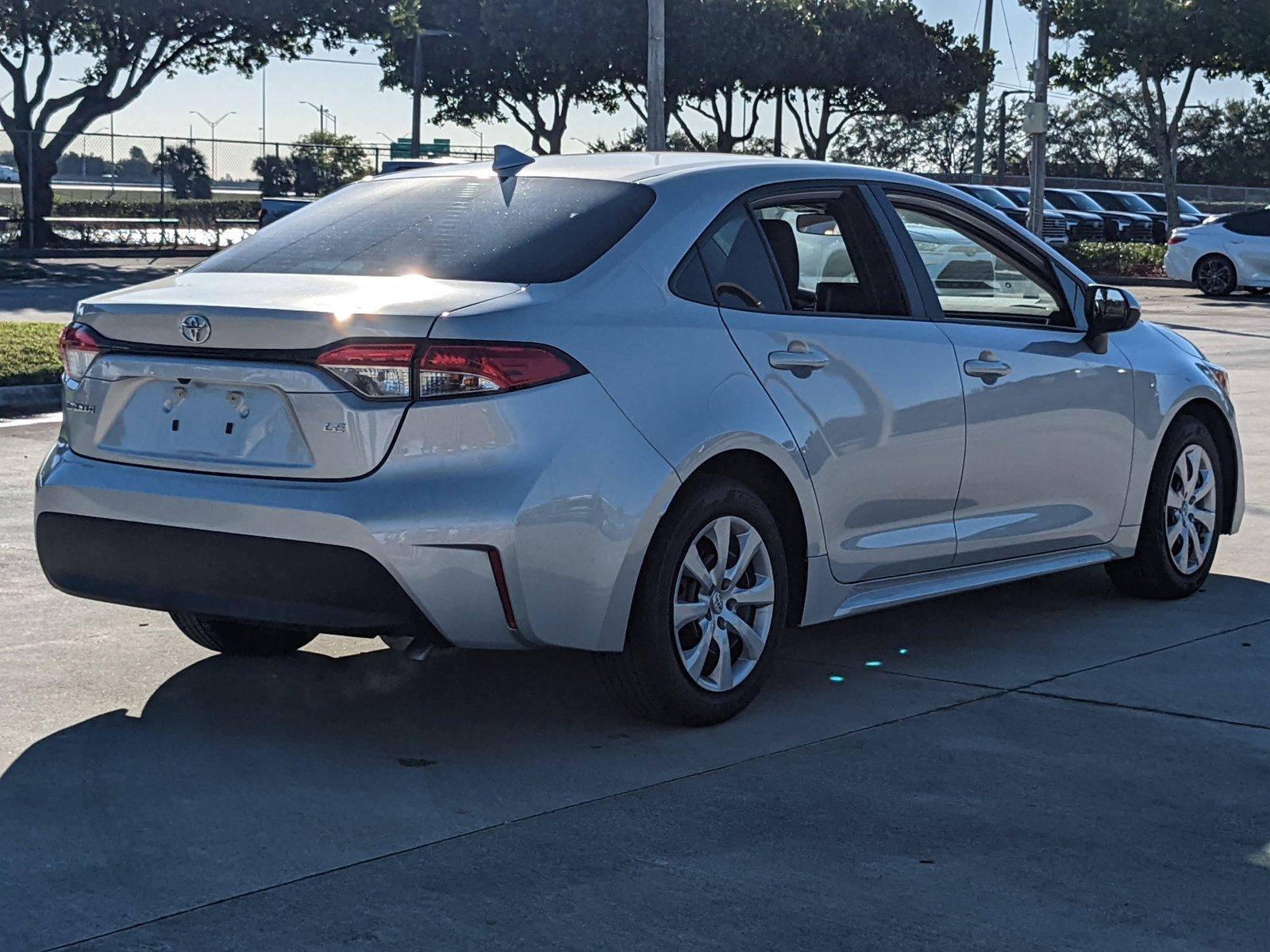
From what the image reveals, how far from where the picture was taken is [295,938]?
3.51 meters

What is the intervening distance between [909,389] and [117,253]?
31930 millimetres

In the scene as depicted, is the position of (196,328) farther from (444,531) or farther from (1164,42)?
(1164,42)

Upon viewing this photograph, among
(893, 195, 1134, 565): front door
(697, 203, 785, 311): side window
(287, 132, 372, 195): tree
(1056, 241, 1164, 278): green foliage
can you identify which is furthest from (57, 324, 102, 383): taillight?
(287, 132, 372, 195): tree

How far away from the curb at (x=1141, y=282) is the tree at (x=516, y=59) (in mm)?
19869

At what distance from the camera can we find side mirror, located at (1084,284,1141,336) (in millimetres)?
6445

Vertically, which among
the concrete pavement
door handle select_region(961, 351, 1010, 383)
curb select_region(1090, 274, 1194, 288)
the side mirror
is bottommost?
curb select_region(1090, 274, 1194, 288)

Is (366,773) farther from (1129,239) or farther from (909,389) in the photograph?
(1129,239)

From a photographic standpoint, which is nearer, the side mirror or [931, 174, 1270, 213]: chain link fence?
the side mirror

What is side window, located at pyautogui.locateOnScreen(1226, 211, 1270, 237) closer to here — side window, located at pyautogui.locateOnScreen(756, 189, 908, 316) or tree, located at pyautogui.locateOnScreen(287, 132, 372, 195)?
tree, located at pyautogui.locateOnScreen(287, 132, 372, 195)

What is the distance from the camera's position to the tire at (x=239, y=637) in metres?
5.68

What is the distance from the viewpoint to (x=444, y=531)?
4.49m

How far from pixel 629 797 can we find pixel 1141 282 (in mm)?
32487

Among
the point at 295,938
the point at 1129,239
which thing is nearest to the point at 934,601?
the point at 295,938

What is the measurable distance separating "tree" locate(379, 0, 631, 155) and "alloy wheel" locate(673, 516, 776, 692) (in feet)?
152
